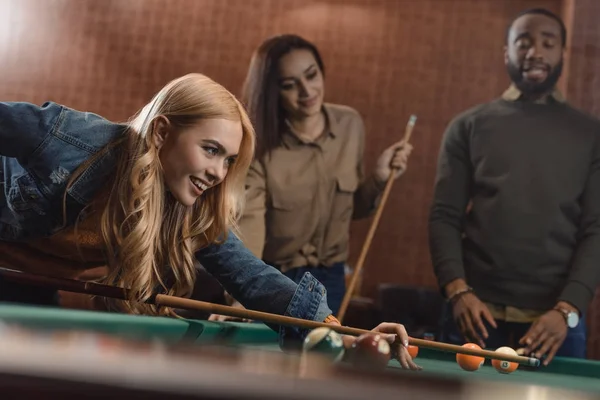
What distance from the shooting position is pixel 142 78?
4.91 metres

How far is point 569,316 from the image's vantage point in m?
2.61

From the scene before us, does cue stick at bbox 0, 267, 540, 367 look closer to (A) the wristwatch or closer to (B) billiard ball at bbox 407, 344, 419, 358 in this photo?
(B) billiard ball at bbox 407, 344, 419, 358

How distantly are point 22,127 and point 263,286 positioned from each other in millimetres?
658

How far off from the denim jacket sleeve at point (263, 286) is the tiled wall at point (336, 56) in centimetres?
277

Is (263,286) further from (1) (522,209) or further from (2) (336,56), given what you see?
→ (2) (336,56)

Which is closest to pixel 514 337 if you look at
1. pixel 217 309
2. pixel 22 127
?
pixel 217 309

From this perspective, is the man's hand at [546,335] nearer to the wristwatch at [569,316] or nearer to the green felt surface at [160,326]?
the wristwatch at [569,316]

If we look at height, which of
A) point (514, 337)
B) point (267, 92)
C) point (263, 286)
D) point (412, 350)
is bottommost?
point (514, 337)

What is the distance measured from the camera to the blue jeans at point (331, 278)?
9.63ft

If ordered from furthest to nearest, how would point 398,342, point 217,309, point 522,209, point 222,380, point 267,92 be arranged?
point 267,92 < point 522,209 < point 217,309 < point 398,342 < point 222,380

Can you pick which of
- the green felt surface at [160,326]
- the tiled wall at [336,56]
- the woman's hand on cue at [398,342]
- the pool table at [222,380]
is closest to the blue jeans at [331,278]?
the green felt surface at [160,326]

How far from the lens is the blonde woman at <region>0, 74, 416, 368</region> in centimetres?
183

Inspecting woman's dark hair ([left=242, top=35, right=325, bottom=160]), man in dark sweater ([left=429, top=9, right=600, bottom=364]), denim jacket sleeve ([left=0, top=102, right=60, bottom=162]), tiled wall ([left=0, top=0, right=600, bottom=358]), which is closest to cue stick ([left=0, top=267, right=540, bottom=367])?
denim jacket sleeve ([left=0, top=102, right=60, bottom=162])

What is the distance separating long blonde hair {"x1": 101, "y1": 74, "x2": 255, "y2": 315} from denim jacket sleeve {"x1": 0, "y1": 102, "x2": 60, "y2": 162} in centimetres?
20
